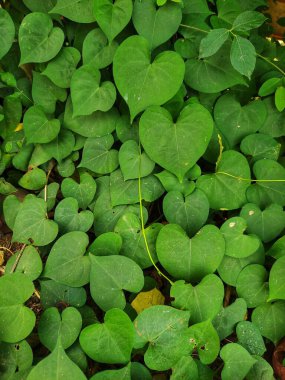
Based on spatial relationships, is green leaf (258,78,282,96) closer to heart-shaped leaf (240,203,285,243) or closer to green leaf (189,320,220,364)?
heart-shaped leaf (240,203,285,243)

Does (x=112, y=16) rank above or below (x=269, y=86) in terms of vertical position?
above

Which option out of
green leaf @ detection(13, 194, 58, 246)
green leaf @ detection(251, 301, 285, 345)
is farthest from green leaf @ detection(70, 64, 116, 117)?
green leaf @ detection(251, 301, 285, 345)

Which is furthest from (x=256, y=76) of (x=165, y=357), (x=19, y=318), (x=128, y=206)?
(x=19, y=318)

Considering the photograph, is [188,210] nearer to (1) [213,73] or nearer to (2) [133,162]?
(2) [133,162]

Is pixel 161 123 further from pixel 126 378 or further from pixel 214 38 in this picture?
pixel 126 378

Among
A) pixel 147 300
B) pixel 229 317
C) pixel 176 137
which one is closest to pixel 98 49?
pixel 176 137

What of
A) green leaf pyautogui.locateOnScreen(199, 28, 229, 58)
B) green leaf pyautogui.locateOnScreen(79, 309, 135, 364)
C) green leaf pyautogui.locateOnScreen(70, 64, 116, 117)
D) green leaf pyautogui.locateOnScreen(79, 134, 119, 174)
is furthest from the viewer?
green leaf pyautogui.locateOnScreen(79, 134, 119, 174)
